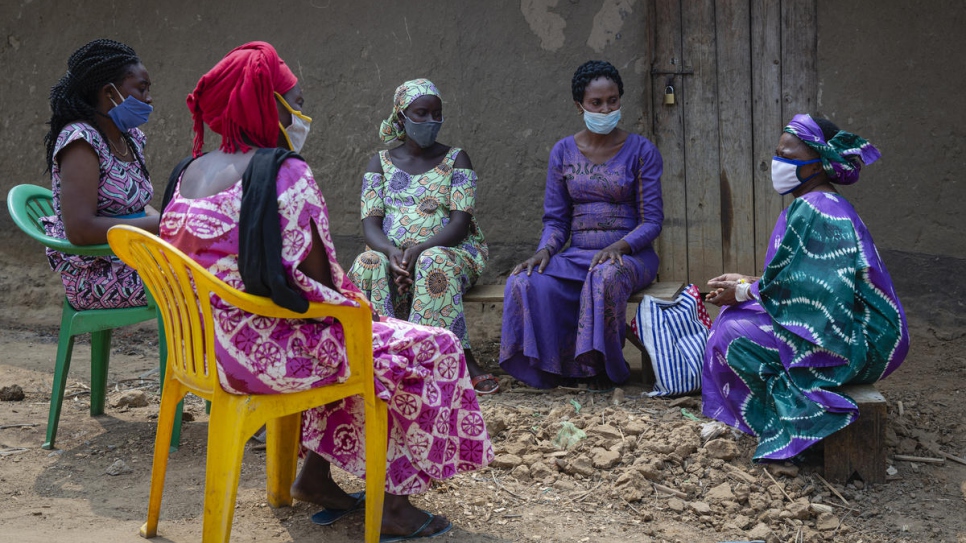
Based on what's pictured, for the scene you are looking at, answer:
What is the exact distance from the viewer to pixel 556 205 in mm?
5277

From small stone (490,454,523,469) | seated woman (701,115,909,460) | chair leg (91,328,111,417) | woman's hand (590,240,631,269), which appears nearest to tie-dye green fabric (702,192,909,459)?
seated woman (701,115,909,460)

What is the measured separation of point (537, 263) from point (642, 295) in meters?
0.58

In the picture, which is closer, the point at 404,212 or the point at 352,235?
the point at 404,212

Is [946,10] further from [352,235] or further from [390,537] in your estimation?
[390,537]

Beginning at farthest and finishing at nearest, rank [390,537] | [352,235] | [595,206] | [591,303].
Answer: [352,235] → [595,206] → [591,303] → [390,537]

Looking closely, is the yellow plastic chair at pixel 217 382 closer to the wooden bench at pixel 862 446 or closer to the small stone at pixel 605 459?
the small stone at pixel 605 459

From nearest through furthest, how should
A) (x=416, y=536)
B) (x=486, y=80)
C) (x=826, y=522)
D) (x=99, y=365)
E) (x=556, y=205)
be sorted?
1. (x=416, y=536)
2. (x=826, y=522)
3. (x=99, y=365)
4. (x=556, y=205)
5. (x=486, y=80)

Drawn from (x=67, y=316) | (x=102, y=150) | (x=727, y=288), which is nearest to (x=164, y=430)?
(x=67, y=316)

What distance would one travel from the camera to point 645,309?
488 cm

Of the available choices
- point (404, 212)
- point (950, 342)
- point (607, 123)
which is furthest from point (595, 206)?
point (950, 342)

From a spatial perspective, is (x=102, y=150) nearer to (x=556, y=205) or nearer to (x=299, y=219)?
(x=299, y=219)

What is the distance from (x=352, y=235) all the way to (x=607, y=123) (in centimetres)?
198

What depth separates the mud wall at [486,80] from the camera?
5.57 m

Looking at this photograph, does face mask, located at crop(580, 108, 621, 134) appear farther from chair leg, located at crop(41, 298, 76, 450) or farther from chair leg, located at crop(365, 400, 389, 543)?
chair leg, located at crop(41, 298, 76, 450)
